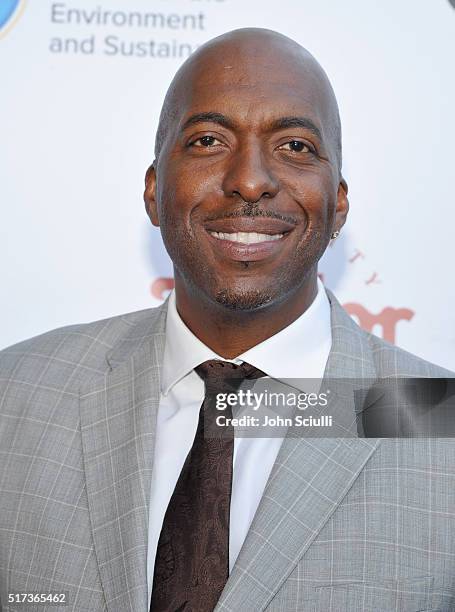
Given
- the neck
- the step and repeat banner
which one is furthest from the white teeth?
the step and repeat banner

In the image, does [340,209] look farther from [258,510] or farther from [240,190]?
[258,510]

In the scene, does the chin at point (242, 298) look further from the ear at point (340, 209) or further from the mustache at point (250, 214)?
the ear at point (340, 209)

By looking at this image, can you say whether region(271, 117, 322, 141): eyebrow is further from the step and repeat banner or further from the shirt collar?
the step and repeat banner

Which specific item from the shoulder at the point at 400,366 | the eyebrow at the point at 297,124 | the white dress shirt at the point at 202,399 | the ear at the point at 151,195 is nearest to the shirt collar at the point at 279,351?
the white dress shirt at the point at 202,399

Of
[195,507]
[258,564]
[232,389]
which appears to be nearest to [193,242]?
[232,389]

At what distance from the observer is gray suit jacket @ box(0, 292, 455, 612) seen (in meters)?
1.40

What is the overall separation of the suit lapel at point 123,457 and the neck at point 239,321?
0.10 metres

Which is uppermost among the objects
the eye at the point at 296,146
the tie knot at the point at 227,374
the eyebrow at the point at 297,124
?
the eyebrow at the point at 297,124

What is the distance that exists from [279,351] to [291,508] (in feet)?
1.04

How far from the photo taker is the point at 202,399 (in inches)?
62.6

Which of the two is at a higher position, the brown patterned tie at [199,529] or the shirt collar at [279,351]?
the shirt collar at [279,351]

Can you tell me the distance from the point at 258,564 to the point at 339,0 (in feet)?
4.45

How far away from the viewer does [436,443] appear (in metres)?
1.51

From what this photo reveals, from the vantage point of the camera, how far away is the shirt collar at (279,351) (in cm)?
160
